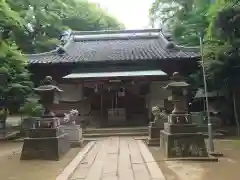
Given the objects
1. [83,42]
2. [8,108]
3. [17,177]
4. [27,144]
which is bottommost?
[17,177]

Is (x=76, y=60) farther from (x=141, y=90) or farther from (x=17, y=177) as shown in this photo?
(x=17, y=177)

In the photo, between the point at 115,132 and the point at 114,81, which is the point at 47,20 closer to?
the point at 114,81

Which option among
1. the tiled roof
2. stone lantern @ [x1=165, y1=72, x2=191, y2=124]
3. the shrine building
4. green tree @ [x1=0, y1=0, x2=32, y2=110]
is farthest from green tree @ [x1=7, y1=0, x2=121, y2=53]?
stone lantern @ [x1=165, y1=72, x2=191, y2=124]

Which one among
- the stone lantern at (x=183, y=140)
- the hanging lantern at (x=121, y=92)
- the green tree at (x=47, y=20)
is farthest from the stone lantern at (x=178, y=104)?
the green tree at (x=47, y=20)

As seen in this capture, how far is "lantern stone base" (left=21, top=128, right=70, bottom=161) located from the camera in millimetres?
9547

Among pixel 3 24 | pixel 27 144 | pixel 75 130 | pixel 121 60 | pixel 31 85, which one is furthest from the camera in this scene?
pixel 121 60

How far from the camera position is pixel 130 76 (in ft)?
53.8

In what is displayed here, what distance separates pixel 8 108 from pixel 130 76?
6599 mm

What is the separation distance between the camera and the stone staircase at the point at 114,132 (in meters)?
15.3

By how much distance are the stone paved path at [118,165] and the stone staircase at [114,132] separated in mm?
3479

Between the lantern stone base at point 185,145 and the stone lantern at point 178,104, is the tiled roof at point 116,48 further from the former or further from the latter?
the lantern stone base at point 185,145

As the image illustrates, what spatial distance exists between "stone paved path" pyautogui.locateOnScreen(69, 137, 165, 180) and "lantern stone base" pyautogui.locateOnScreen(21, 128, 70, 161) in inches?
40.5

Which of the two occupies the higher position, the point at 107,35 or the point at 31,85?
the point at 107,35

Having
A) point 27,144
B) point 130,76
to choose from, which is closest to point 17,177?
point 27,144
